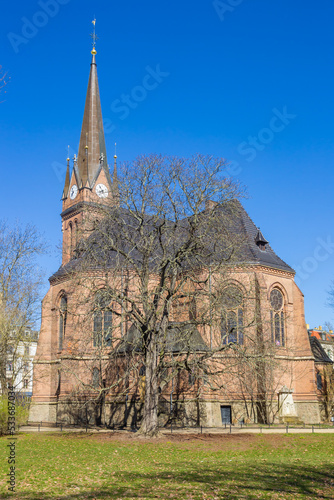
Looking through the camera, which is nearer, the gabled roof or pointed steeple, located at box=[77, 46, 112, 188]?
the gabled roof

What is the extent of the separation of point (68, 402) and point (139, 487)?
2967cm

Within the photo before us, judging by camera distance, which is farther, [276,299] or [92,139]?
[92,139]

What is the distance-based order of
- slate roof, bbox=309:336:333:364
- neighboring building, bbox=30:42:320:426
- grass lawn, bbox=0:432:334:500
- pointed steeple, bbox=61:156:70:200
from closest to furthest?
grass lawn, bbox=0:432:334:500, neighboring building, bbox=30:42:320:426, slate roof, bbox=309:336:333:364, pointed steeple, bbox=61:156:70:200

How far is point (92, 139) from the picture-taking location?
55.0 meters

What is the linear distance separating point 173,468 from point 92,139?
44.4m

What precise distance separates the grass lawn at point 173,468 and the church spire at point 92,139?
111 ft

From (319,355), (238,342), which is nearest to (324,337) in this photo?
(319,355)

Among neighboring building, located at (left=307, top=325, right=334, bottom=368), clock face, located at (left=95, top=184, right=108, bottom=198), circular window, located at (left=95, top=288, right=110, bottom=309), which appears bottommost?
circular window, located at (left=95, top=288, right=110, bottom=309)

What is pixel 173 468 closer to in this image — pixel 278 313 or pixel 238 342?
pixel 238 342

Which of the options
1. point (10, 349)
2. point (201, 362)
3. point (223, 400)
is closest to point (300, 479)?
point (201, 362)

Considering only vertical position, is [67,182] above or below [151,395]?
above

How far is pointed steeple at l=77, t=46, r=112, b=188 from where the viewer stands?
177 ft

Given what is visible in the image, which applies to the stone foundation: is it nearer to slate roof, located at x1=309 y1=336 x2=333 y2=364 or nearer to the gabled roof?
slate roof, located at x1=309 y1=336 x2=333 y2=364

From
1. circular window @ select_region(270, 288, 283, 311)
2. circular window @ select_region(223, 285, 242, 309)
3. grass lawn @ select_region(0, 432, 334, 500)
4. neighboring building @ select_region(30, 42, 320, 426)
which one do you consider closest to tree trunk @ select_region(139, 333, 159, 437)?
grass lawn @ select_region(0, 432, 334, 500)
